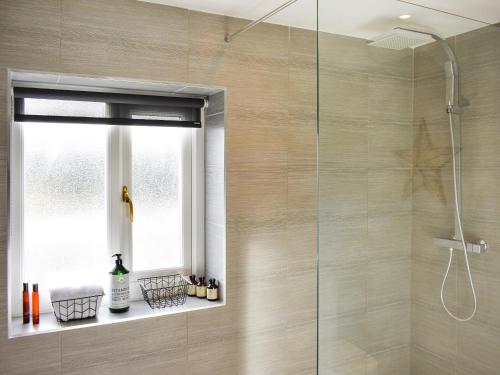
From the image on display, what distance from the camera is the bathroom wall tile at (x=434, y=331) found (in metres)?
1.55

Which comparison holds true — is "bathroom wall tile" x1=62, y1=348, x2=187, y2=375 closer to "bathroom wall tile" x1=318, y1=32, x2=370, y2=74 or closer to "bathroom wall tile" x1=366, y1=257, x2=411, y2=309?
"bathroom wall tile" x1=366, y1=257, x2=411, y2=309

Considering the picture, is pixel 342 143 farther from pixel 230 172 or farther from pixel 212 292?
pixel 212 292

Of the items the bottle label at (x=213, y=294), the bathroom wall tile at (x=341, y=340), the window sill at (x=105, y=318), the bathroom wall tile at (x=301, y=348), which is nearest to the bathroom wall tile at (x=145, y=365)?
the window sill at (x=105, y=318)

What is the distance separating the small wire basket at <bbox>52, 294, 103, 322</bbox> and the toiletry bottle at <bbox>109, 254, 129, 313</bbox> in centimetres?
7

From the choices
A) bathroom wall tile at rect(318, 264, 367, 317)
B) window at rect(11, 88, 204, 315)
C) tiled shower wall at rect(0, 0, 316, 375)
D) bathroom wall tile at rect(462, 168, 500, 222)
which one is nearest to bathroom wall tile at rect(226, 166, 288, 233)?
tiled shower wall at rect(0, 0, 316, 375)

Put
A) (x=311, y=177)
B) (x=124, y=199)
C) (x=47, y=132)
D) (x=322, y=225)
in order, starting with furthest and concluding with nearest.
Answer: (x=311, y=177) < (x=124, y=199) < (x=47, y=132) < (x=322, y=225)

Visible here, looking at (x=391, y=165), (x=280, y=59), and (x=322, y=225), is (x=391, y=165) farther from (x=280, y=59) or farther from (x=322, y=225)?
(x=280, y=59)

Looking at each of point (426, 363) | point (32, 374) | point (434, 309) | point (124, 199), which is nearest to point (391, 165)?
point (434, 309)

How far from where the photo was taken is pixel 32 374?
71.4 inches

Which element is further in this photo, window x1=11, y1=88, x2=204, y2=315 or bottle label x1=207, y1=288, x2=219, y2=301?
bottle label x1=207, y1=288, x2=219, y2=301

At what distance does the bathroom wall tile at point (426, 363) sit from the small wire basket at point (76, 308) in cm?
134

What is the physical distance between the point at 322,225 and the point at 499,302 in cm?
65

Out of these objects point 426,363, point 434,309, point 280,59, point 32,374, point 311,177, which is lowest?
point 32,374

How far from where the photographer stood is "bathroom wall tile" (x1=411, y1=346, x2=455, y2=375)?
5.11ft
